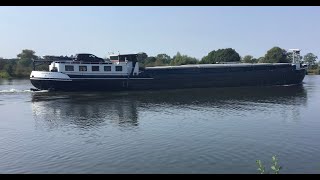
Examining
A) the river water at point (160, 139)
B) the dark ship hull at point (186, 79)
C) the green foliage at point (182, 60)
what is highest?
the green foliage at point (182, 60)

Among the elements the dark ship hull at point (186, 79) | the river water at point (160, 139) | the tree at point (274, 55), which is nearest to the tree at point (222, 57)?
the tree at point (274, 55)

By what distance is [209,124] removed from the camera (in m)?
24.7

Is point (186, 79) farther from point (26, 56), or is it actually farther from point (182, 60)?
point (26, 56)

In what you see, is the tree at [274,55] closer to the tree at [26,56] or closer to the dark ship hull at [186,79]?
the dark ship hull at [186,79]

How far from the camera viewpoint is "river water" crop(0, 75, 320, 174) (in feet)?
47.9

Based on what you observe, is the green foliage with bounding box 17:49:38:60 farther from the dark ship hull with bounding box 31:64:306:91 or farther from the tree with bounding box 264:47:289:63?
the dark ship hull with bounding box 31:64:306:91

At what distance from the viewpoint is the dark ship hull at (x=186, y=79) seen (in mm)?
52062

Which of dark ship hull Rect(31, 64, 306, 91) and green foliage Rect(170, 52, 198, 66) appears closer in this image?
dark ship hull Rect(31, 64, 306, 91)

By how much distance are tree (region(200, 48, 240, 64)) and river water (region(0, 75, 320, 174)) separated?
96.2 m

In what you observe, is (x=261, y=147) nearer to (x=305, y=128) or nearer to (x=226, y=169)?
(x=226, y=169)

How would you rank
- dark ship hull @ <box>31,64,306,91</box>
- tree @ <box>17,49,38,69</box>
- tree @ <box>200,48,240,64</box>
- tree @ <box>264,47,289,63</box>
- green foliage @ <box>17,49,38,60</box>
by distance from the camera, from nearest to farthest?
dark ship hull @ <box>31,64,306,91</box>
tree @ <box>264,47,289,63</box>
tree @ <box>200,48,240,64</box>
tree @ <box>17,49,38,69</box>
green foliage @ <box>17,49,38,60</box>

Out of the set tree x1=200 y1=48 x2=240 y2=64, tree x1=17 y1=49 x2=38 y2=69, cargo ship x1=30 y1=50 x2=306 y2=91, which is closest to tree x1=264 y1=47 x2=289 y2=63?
tree x1=200 y1=48 x2=240 y2=64

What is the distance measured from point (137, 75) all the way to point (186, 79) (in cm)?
835
